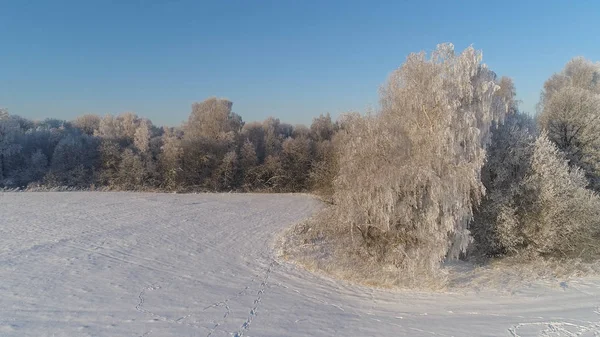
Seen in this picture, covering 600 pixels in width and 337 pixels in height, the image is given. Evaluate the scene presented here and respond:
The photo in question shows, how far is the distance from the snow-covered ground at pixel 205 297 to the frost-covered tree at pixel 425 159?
6.45 ft

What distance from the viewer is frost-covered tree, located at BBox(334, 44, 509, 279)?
11828 millimetres

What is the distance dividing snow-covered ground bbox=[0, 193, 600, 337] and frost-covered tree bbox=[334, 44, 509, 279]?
1.97 m

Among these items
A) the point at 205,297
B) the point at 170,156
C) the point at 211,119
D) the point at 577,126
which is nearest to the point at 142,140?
the point at 170,156

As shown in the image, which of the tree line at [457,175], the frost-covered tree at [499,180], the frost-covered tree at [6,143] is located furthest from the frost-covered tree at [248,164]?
the frost-covered tree at [499,180]

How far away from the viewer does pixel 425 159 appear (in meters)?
12.0

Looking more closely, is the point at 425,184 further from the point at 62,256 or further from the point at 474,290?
the point at 62,256

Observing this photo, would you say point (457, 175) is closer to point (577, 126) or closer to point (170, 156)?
point (577, 126)

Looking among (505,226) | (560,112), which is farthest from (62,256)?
(560,112)

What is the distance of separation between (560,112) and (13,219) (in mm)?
29062

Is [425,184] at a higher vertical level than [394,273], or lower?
higher

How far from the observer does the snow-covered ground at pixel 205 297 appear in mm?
8406

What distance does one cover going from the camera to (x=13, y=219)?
17969 mm

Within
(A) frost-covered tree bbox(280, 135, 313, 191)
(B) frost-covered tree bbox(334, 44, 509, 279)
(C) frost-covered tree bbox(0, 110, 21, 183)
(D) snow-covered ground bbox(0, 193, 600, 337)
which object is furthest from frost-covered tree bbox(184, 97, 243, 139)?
(B) frost-covered tree bbox(334, 44, 509, 279)

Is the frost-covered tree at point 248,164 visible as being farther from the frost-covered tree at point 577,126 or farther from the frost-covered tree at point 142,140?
the frost-covered tree at point 577,126
